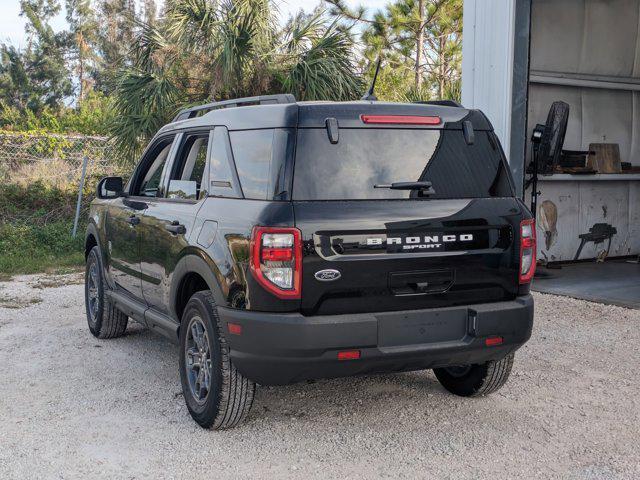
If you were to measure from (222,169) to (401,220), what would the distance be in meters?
1.19

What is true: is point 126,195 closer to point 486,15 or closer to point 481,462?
point 481,462

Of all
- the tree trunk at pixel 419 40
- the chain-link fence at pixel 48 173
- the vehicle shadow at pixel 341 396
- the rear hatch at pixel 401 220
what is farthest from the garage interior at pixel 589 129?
the tree trunk at pixel 419 40

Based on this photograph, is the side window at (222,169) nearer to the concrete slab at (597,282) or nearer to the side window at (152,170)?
the side window at (152,170)

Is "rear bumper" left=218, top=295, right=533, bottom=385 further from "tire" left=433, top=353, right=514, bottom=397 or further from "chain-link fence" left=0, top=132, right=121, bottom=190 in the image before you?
"chain-link fence" left=0, top=132, right=121, bottom=190

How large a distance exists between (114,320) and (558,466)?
421 cm

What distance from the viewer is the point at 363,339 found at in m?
4.07

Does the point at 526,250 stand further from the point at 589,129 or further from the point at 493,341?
the point at 589,129

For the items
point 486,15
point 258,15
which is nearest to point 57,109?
point 258,15

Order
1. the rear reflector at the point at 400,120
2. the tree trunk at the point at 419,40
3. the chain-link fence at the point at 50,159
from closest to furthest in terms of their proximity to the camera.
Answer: the rear reflector at the point at 400,120
the chain-link fence at the point at 50,159
the tree trunk at the point at 419,40

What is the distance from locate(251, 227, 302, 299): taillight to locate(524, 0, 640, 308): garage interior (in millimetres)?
7536

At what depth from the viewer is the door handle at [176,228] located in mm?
4863

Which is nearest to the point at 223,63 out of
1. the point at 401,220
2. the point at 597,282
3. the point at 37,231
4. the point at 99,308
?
the point at 37,231

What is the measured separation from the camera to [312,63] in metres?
13.8

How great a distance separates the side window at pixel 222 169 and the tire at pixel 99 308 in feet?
7.83
